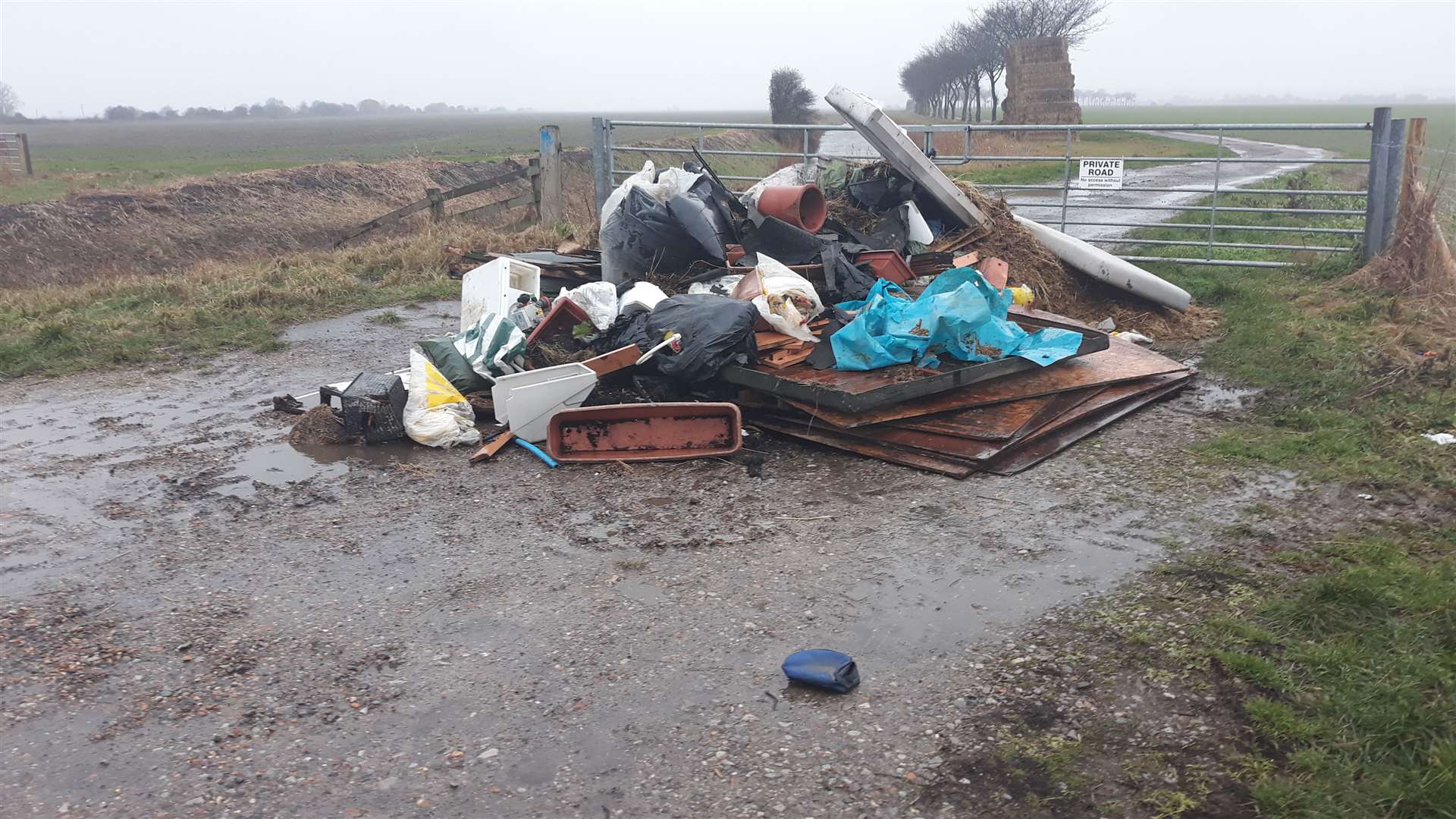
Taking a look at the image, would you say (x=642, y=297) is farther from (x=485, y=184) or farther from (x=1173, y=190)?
(x=485, y=184)

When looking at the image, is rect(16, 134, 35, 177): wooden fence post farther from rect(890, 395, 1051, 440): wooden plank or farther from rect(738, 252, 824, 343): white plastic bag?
rect(890, 395, 1051, 440): wooden plank

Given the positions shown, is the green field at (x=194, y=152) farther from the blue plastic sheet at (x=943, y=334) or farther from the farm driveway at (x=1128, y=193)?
the blue plastic sheet at (x=943, y=334)

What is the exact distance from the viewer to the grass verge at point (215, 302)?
28.0 feet

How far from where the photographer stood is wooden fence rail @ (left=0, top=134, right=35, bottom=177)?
26.4 metres

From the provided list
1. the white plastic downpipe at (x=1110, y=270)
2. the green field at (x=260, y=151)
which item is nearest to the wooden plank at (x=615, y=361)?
the white plastic downpipe at (x=1110, y=270)

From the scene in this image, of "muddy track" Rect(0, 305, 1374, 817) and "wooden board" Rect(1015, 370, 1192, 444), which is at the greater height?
"wooden board" Rect(1015, 370, 1192, 444)

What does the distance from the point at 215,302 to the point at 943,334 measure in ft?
25.3

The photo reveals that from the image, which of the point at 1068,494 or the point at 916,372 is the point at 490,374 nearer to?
the point at 916,372

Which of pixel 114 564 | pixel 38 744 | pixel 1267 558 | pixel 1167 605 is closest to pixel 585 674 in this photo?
pixel 38 744

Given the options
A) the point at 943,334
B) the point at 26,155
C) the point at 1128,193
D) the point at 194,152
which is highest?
the point at 194,152

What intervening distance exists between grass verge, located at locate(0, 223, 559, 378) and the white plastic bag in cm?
472

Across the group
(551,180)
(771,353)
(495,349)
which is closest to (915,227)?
(771,353)

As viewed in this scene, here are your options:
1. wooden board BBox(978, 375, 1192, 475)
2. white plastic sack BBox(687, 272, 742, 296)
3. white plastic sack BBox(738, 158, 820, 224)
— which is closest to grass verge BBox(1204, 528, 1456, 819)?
wooden board BBox(978, 375, 1192, 475)

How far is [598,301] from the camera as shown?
707 cm
